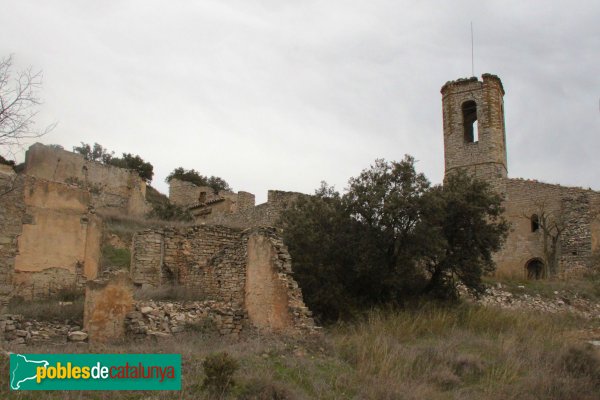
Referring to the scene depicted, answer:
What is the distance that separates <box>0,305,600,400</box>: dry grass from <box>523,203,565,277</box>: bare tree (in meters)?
12.2

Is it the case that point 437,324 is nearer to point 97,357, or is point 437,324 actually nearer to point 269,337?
Result: point 269,337

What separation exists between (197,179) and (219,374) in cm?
3991

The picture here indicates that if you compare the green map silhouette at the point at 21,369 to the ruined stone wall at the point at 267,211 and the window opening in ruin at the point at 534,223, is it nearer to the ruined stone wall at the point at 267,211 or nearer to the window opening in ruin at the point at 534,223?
the ruined stone wall at the point at 267,211

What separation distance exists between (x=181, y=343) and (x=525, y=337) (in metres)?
7.31

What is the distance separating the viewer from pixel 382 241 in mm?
14508

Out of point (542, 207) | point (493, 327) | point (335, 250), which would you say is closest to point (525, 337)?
point (493, 327)

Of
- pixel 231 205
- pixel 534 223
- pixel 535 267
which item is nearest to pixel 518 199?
pixel 534 223

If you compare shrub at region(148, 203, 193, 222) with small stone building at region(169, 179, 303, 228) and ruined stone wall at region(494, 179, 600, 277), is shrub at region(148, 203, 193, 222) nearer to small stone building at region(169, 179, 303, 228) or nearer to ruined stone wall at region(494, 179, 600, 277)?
small stone building at region(169, 179, 303, 228)

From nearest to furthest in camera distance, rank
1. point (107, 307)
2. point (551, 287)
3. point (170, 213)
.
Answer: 1. point (107, 307)
2. point (551, 287)
3. point (170, 213)

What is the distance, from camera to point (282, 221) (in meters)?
16.4

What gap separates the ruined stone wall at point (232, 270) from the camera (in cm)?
1191

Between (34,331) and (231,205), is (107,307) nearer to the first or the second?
(34,331)

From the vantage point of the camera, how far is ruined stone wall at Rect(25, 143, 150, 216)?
98.8ft

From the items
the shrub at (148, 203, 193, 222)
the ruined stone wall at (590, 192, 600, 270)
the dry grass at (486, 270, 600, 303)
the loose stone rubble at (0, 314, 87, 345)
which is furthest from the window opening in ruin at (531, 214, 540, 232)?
the loose stone rubble at (0, 314, 87, 345)
